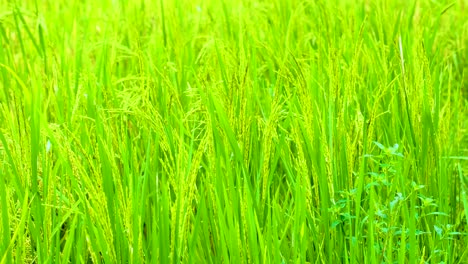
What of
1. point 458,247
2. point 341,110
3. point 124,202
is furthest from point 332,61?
point 124,202

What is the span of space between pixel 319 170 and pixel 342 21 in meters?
0.88

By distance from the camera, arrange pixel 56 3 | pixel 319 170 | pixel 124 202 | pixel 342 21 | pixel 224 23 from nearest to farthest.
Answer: pixel 124 202, pixel 319 170, pixel 342 21, pixel 224 23, pixel 56 3

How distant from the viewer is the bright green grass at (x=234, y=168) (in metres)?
1.38

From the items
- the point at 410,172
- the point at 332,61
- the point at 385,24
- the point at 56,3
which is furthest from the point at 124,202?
the point at 56,3

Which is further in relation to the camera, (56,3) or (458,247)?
(56,3)

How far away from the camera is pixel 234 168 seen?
167cm

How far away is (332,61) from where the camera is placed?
5.92 feet

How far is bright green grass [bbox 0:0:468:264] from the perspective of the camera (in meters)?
1.38

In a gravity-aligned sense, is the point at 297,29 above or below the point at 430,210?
above

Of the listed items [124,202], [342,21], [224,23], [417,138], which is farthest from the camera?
[224,23]

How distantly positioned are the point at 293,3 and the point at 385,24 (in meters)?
0.51

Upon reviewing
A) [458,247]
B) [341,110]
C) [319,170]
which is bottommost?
[458,247]

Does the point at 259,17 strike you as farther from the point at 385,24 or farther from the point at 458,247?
the point at 458,247

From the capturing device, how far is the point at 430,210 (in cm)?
169
